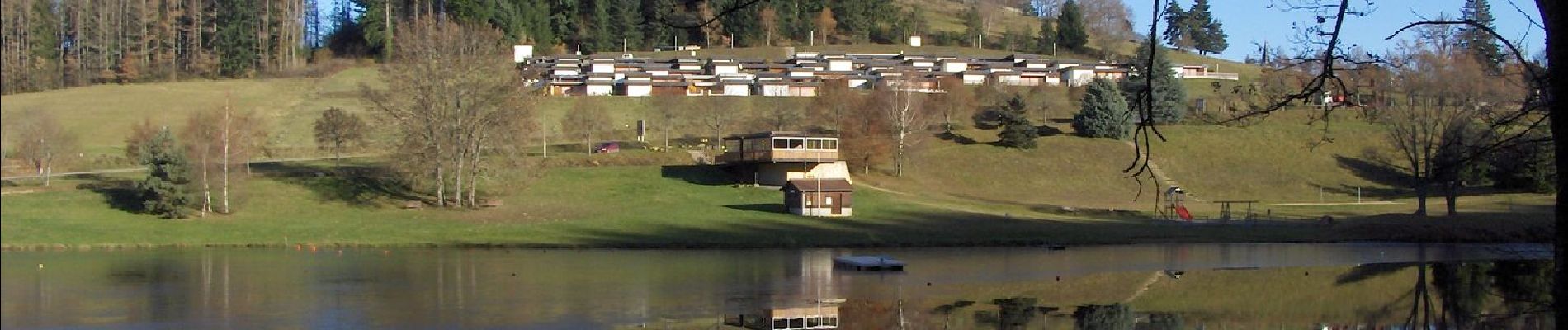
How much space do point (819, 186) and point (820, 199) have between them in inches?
29.6

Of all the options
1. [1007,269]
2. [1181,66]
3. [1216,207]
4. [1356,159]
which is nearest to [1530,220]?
[1216,207]

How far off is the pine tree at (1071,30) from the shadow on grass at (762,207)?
97.0 metres

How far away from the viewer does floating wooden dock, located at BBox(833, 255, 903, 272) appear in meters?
38.3

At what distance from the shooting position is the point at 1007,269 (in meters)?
38.9

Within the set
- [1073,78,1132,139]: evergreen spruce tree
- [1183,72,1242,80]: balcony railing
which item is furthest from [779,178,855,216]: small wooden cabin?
[1183,72,1242,80]: balcony railing

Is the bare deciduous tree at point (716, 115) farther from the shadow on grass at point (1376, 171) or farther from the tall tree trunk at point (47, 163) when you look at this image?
the tall tree trunk at point (47, 163)

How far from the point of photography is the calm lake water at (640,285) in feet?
85.3

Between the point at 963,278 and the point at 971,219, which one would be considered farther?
the point at 971,219

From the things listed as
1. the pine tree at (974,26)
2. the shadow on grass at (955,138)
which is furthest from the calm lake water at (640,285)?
the pine tree at (974,26)

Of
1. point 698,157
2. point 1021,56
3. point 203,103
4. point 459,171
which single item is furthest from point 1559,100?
point 1021,56

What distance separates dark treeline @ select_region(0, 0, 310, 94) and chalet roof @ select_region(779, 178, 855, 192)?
27533mm

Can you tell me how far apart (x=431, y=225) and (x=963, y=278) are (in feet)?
90.4

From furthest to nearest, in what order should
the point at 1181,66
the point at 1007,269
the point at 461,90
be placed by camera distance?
the point at 1181,66 < the point at 461,90 < the point at 1007,269

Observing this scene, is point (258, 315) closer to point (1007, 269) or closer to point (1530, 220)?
point (1007, 269)
